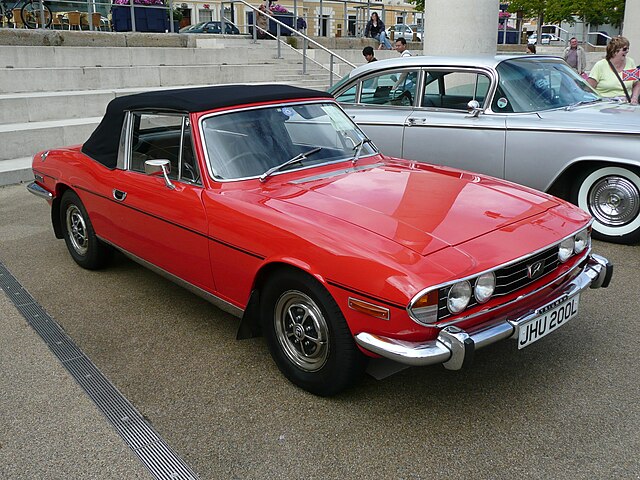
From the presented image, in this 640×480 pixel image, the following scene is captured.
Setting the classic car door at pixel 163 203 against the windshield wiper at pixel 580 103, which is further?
the windshield wiper at pixel 580 103

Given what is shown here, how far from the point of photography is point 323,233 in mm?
3072

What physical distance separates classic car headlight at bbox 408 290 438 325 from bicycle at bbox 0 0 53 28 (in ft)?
46.4

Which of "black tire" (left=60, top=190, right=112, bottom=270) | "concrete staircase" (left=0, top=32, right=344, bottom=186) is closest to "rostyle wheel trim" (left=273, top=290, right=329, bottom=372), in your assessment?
"black tire" (left=60, top=190, right=112, bottom=270)

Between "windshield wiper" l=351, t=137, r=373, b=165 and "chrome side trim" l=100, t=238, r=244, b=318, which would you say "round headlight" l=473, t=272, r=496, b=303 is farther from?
"windshield wiper" l=351, t=137, r=373, b=165

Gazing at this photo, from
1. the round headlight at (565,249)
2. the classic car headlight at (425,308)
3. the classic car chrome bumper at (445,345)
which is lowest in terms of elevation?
the classic car chrome bumper at (445,345)

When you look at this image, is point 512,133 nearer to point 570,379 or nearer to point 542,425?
point 570,379

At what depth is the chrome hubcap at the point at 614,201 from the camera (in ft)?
18.3

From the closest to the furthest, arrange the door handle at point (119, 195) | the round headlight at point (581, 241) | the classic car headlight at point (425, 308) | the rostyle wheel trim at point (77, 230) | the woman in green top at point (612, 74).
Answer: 1. the classic car headlight at point (425, 308)
2. the round headlight at point (581, 241)
3. the door handle at point (119, 195)
4. the rostyle wheel trim at point (77, 230)
5. the woman in green top at point (612, 74)

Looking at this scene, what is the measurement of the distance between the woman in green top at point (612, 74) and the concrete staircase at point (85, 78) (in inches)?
301

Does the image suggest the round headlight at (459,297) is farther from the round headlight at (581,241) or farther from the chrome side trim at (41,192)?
the chrome side trim at (41,192)

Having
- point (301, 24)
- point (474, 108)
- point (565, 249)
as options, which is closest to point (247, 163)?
point (565, 249)

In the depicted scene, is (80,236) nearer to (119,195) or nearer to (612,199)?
(119,195)

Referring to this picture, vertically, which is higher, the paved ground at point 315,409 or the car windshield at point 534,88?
the car windshield at point 534,88

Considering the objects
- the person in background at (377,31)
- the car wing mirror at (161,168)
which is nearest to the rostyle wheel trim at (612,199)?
the car wing mirror at (161,168)
